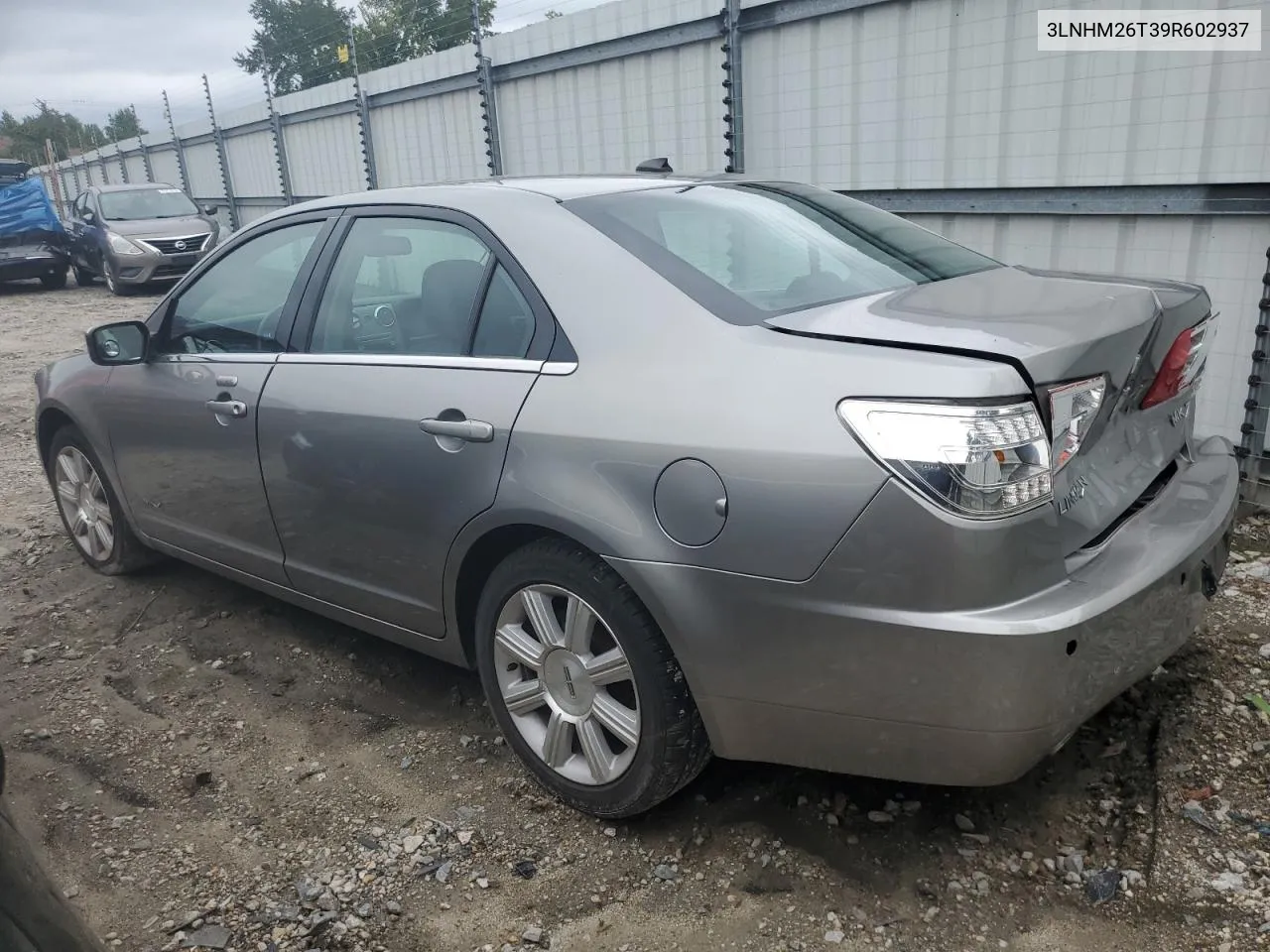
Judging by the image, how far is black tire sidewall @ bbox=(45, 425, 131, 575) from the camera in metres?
4.35

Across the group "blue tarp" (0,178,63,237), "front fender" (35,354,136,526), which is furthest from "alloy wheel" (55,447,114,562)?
"blue tarp" (0,178,63,237)

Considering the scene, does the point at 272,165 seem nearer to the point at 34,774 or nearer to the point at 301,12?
the point at 34,774

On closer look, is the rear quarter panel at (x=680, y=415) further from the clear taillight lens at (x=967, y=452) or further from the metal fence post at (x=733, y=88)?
the metal fence post at (x=733, y=88)

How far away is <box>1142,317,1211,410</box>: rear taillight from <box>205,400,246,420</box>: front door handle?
2724 millimetres

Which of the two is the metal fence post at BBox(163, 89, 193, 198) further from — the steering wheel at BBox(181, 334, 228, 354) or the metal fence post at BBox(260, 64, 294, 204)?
the steering wheel at BBox(181, 334, 228, 354)

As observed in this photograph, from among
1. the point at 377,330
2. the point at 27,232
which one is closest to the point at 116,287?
the point at 27,232

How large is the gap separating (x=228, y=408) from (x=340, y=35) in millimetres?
13539

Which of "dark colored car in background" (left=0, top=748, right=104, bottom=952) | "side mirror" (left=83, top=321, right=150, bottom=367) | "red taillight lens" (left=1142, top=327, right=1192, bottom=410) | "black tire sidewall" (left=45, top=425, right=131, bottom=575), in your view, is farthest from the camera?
"black tire sidewall" (left=45, top=425, right=131, bottom=575)

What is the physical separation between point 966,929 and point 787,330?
1392 mm

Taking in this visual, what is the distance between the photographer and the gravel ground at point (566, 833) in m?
2.31

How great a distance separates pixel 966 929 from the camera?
2.24 metres

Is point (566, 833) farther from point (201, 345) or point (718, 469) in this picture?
point (201, 345)

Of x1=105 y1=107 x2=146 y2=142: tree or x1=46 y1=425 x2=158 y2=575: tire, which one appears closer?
x1=46 y1=425 x2=158 y2=575: tire

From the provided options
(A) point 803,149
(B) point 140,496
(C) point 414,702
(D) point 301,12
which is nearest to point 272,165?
(A) point 803,149
